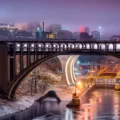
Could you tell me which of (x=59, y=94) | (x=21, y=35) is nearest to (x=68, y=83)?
(x=59, y=94)

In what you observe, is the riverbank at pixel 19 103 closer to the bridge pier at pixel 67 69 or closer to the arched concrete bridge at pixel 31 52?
the arched concrete bridge at pixel 31 52

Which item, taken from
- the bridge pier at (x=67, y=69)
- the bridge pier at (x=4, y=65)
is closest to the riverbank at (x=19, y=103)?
the bridge pier at (x=4, y=65)

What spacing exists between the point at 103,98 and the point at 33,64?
13801 mm

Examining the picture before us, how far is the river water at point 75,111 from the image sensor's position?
59453mm

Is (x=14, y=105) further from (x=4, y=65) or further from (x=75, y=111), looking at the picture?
(x=75, y=111)

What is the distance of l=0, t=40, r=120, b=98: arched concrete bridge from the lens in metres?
64.9

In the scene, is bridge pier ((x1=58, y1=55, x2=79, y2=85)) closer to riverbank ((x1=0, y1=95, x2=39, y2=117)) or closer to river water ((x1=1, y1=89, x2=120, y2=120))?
→ river water ((x1=1, y1=89, x2=120, y2=120))

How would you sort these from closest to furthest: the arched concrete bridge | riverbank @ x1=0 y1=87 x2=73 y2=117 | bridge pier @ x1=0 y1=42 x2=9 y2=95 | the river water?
the river water, riverbank @ x1=0 y1=87 x2=73 y2=117, bridge pier @ x1=0 y1=42 x2=9 y2=95, the arched concrete bridge

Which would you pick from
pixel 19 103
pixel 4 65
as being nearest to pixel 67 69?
pixel 19 103

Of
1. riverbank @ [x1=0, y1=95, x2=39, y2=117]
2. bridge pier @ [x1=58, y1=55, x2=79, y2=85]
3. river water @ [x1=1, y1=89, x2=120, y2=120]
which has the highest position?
bridge pier @ [x1=58, y1=55, x2=79, y2=85]

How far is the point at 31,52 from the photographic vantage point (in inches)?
2606

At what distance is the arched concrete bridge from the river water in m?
3.37

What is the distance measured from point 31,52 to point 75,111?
744 centimetres

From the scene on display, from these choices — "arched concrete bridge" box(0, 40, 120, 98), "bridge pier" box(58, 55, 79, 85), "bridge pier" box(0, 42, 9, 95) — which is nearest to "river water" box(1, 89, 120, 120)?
"arched concrete bridge" box(0, 40, 120, 98)
